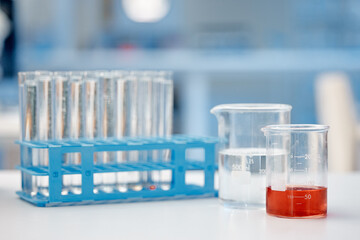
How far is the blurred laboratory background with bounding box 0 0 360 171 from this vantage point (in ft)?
15.2

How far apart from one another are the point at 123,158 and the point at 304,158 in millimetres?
414

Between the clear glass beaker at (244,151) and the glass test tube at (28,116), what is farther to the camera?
the glass test tube at (28,116)

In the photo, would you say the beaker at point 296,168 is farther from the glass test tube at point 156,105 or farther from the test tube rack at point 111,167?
the glass test tube at point 156,105

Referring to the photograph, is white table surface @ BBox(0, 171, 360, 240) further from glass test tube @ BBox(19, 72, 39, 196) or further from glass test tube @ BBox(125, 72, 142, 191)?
glass test tube @ BBox(125, 72, 142, 191)

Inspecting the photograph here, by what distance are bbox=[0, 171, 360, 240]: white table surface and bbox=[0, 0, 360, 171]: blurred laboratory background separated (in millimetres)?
3254

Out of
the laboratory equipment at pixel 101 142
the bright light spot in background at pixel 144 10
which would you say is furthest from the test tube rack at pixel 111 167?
the bright light spot in background at pixel 144 10

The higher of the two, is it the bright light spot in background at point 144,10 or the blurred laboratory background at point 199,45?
the bright light spot in background at point 144,10

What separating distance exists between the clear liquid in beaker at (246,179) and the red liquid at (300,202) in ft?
0.28

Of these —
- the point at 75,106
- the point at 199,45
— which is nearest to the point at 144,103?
the point at 75,106

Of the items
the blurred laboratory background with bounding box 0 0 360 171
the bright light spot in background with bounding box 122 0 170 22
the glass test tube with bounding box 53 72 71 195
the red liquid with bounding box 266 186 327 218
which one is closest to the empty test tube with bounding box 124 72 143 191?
the glass test tube with bounding box 53 72 71 195

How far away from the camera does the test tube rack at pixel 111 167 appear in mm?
1247

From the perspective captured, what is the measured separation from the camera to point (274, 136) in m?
1.16

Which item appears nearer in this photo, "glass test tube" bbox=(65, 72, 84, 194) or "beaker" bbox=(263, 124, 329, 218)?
"beaker" bbox=(263, 124, 329, 218)

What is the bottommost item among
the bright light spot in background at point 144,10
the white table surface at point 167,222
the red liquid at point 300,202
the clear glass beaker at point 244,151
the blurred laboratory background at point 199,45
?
the white table surface at point 167,222
